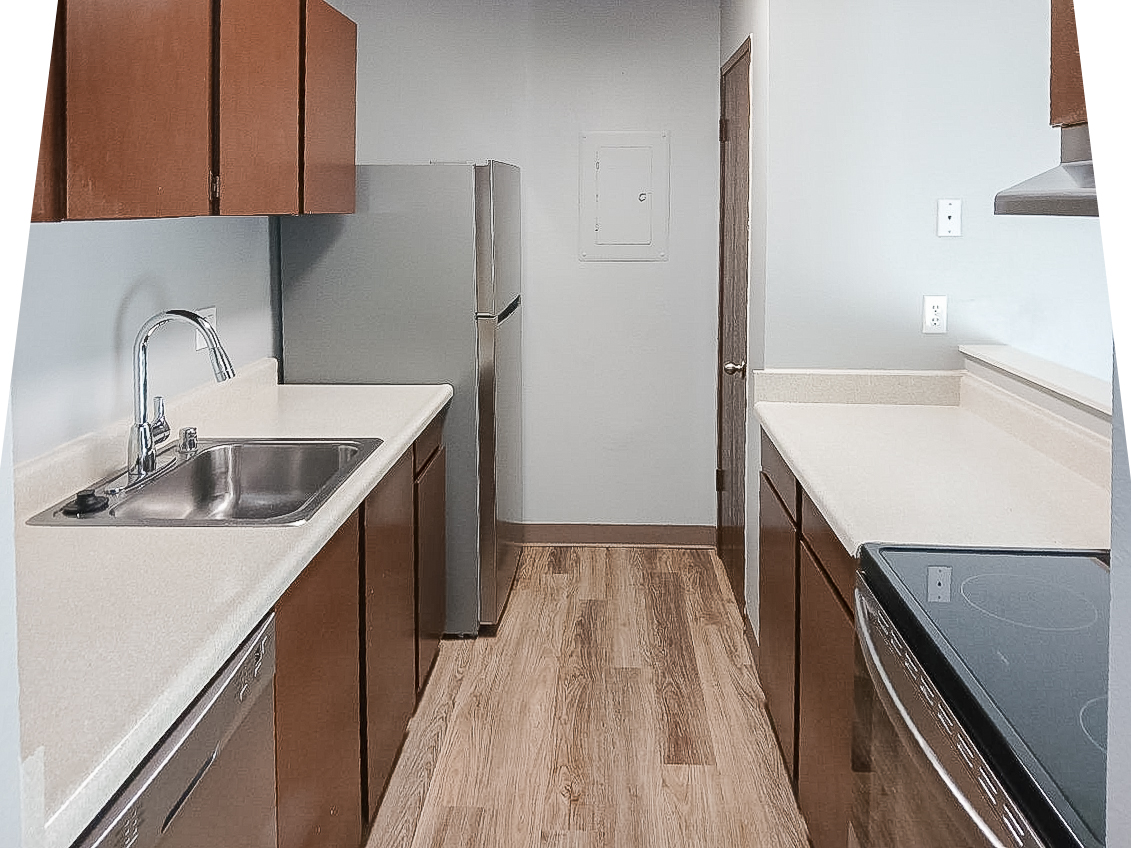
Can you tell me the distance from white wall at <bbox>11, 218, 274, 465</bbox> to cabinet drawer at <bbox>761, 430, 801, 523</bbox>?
4.91 ft

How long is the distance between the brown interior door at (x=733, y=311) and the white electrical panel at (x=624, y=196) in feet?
0.84

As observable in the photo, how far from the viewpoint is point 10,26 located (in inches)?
19.9

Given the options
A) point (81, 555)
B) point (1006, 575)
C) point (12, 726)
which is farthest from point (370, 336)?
point (12, 726)

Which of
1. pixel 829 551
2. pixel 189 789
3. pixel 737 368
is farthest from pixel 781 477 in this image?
pixel 189 789

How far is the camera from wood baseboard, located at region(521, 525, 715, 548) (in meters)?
5.27

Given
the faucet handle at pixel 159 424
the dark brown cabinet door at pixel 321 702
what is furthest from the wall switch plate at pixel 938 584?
the faucet handle at pixel 159 424

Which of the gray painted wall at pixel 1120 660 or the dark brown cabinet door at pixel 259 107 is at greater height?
the dark brown cabinet door at pixel 259 107

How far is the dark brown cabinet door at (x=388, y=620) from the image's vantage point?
268 centimetres

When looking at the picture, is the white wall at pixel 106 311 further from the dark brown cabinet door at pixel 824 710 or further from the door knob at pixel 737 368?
the door knob at pixel 737 368

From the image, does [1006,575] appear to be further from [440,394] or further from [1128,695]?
[440,394]

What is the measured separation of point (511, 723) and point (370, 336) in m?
1.34

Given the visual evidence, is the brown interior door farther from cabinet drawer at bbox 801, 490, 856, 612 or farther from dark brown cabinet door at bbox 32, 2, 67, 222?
dark brown cabinet door at bbox 32, 2, 67, 222

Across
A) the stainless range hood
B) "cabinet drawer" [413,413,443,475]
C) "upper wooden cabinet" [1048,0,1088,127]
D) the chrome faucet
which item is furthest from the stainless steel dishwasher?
"cabinet drawer" [413,413,443,475]

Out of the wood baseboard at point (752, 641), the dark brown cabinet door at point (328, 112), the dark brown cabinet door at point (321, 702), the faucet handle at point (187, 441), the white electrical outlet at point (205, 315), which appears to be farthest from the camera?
the wood baseboard at point (752, 641)
